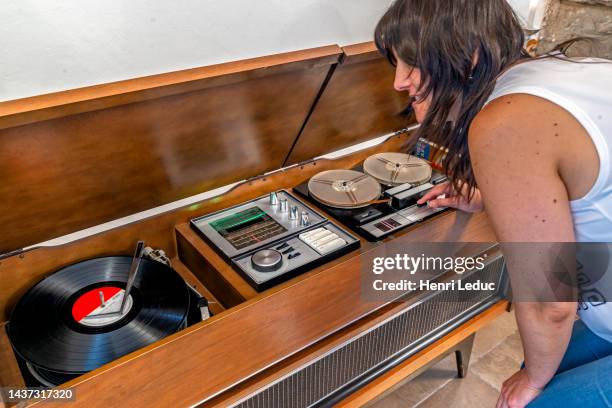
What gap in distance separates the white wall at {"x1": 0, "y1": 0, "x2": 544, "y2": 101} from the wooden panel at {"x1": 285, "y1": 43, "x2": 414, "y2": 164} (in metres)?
0.14

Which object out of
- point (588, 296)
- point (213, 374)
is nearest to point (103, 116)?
point (213, 374)

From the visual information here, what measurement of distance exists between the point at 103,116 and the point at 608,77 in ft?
2.92

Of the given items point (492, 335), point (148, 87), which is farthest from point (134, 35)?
point (492, 335)

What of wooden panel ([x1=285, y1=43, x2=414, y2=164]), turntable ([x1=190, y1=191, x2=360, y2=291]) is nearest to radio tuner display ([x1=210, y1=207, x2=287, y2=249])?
turntable ([x1=190, y1=191, x2=360, y2=291])

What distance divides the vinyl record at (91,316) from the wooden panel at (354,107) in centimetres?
61

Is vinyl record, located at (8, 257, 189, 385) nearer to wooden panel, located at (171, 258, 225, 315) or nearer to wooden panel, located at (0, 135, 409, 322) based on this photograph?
wooden panel, located at (0, 135, 409, 322)

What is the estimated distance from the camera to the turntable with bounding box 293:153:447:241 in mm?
1371

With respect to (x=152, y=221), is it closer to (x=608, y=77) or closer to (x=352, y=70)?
(x=352, y=70)

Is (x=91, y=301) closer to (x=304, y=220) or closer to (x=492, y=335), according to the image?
(x=304, y=220)

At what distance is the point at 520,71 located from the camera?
800 mm

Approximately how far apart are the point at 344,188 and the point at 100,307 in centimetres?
75

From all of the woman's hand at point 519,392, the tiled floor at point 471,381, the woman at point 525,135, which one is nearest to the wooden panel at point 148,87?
the woman at point 525,135

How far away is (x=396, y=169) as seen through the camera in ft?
5.30

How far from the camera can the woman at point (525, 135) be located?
2.39ft
